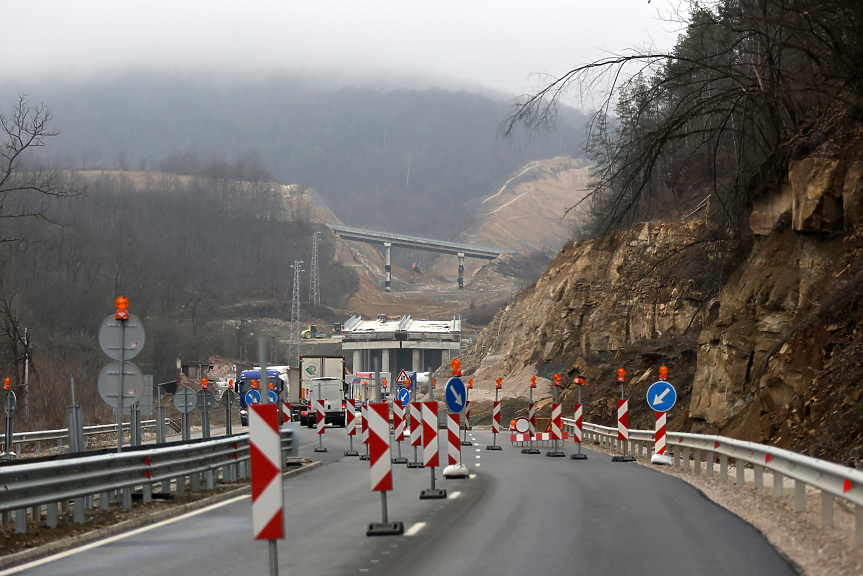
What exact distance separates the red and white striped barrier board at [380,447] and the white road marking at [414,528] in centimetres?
55

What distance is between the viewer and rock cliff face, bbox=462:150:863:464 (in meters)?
17.4

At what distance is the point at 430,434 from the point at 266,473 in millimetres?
8743

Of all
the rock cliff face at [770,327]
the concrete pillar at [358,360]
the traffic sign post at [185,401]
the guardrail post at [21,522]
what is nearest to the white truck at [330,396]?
the rock cliff face at [770,327]

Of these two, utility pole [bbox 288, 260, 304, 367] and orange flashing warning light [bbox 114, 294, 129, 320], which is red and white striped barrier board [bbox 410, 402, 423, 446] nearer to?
orange flashing warning light [bbox 114, 294, 129, 320]

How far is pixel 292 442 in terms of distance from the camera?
24266 millimetres

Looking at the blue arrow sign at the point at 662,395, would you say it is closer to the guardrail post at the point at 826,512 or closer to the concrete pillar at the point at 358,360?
the guardrail post at the point at 826,512

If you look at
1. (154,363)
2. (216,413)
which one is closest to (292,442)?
(216,413)

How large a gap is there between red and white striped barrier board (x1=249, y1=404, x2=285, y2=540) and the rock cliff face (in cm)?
914

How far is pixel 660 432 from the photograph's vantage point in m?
22.4

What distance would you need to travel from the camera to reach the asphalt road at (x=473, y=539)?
8867 mm

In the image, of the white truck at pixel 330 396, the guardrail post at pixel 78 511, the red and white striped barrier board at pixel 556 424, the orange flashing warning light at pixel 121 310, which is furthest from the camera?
the white truck at pixel 330 396

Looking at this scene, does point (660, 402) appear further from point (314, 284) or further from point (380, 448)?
point (314, 284)

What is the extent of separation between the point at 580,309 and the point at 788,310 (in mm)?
38060

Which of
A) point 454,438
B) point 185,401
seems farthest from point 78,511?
point 185,401
